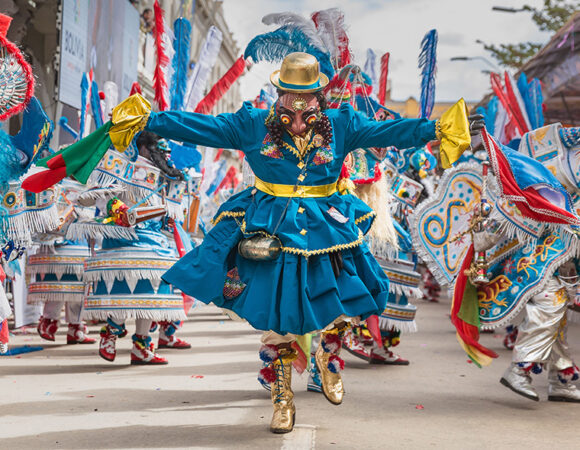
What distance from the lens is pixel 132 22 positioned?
50.4ft

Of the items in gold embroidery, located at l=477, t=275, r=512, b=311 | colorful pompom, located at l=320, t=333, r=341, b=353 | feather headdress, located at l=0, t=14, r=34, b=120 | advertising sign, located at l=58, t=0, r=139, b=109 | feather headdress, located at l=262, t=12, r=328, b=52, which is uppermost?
advertising sign, located at l=58, t=0, r=139, b=109

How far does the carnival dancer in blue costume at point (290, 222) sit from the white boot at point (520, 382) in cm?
128

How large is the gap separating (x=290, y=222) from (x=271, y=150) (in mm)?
412

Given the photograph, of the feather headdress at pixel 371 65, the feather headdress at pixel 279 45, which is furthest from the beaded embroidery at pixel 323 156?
the feather headdress at pixel 371 65

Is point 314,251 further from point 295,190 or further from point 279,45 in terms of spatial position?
point 279,45

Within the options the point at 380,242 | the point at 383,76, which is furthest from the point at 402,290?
the point at 383,76

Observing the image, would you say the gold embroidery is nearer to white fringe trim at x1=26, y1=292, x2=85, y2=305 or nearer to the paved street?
the paved street

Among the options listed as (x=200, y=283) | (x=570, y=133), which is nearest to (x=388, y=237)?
(x=570, y=133)

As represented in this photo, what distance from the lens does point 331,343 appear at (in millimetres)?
3979

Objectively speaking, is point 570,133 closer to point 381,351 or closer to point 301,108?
point 301,108

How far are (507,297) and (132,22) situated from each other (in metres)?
12.4

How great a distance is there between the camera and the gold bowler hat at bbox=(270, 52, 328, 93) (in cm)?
387

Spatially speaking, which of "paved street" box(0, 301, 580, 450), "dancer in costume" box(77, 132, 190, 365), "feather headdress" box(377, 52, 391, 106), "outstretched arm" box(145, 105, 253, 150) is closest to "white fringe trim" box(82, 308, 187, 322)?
"dancer in costume" box(77, 132, 190, 365)

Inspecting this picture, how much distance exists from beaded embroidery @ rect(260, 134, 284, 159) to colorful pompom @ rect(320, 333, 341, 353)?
3.20 ft
